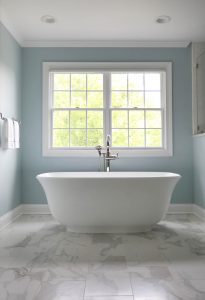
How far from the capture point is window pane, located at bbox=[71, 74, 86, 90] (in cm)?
443

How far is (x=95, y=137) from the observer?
441 centimetres

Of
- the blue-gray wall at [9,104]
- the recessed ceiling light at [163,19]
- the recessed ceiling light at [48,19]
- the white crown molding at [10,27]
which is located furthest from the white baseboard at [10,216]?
the recessed ceiling light at [163,19]

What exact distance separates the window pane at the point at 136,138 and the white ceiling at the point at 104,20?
1.32 m

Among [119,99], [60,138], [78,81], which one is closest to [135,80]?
[119,99]

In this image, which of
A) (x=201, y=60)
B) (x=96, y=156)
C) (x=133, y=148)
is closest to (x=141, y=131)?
(x=133, y=148)

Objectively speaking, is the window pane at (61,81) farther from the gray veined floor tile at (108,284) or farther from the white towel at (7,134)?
the gray veined floor tile at (108,284)

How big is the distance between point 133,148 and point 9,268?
260cm

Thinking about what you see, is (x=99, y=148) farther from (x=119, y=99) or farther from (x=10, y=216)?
(x=10, y=216)

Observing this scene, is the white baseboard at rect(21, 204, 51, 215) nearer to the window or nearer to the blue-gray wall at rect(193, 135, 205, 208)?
the window

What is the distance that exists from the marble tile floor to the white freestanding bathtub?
0.17 meters

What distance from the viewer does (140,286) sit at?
1938 millimetres

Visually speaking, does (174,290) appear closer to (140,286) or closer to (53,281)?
(140,286)

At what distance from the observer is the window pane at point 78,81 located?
4.43 metres

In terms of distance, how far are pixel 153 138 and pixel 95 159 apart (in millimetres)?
930
